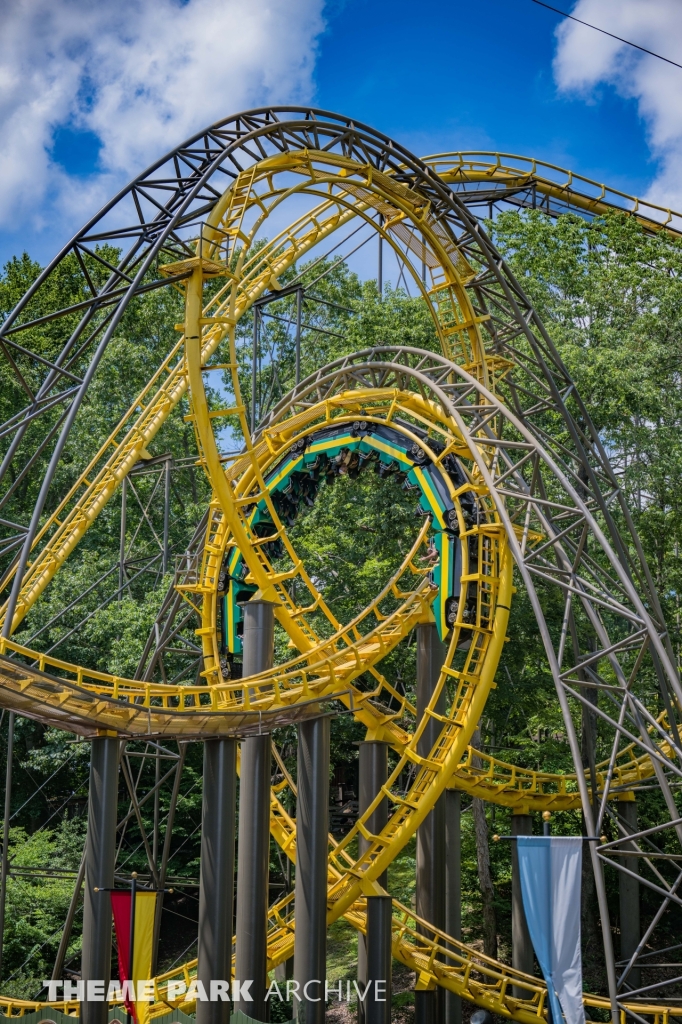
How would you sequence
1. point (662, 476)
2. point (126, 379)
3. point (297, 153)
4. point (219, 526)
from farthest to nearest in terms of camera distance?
1. point (126, 379)
2. point (662, 476)
3. point (219, 526)
4. point (297, 153)

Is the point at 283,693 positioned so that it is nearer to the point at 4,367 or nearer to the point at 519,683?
the point at 519,683

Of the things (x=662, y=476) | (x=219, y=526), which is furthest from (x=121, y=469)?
(x=662, y=476)

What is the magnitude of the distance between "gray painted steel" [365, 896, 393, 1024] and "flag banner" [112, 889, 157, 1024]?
371 centimetres

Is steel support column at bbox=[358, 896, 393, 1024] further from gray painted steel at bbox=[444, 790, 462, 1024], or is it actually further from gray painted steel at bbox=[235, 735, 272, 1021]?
gray painted steel at bbox=[444, 790, 462, 1024]

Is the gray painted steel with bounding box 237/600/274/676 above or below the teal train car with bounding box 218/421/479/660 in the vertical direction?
below

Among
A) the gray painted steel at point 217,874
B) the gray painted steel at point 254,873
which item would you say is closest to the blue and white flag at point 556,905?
the gray painted steel at point 217,874

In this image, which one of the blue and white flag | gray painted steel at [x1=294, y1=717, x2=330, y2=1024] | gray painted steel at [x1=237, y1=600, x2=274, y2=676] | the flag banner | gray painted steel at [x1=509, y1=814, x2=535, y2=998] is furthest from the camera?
gray painted steel at [x1=509, y1=814, x2=535, y2=998]

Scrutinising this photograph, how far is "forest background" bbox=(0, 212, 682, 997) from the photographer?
20.7 metres

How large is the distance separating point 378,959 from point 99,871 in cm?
412

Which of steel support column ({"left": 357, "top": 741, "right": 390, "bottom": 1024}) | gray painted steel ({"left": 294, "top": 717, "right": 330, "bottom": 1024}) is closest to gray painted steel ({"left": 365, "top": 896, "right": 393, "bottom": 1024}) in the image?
gray painted steel ({"left": 294, "top": 717, "right": 330, "bottom": 1024})

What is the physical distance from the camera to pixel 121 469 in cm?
1784

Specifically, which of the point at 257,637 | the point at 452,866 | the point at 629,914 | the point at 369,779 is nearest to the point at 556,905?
the point at 257,637

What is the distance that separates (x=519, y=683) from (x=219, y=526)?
278 inches

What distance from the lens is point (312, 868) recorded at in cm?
1431
